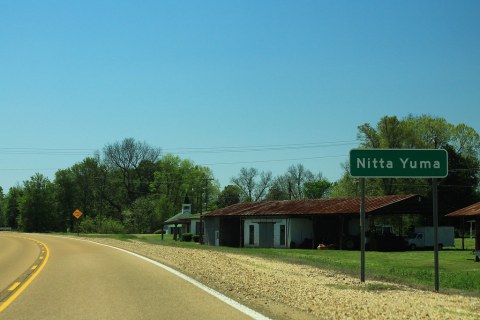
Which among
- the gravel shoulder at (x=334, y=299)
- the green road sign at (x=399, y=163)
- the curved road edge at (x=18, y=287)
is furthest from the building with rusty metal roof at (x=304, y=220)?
the curved road edge at (x=18, y=287)

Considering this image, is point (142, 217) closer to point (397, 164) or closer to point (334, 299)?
point (397, 164)

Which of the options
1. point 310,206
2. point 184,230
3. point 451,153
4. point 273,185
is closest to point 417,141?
point 451,153

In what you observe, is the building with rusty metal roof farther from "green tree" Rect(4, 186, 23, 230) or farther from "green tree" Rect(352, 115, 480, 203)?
"green tree" Rect(4, 186, 23, 230)

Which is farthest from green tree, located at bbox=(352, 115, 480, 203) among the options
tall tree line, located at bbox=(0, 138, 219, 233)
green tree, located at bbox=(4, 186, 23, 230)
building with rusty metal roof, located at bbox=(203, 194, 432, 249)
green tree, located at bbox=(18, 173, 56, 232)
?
green tree, located at bbox=(4, 186, 23, 230)

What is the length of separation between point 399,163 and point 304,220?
126 feet

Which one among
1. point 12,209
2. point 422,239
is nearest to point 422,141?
point 422,239

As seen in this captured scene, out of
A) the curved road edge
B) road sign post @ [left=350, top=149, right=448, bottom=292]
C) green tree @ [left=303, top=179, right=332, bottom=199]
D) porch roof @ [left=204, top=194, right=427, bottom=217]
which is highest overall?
green tree @ [left=303, top=179, right=332, bottom=199]

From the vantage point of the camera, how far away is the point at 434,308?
10352 mm

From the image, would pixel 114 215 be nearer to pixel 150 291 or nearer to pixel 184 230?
pixel 184 230

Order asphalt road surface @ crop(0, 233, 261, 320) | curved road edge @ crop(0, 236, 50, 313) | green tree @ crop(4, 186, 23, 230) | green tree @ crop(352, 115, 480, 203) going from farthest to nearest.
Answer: green tree @ crop(4, 186, 23, 230) → green tree @ crop(352, 115, 480, 203) → curved road edge @ crop(0, 236, 50, 313) → asphalt road surface @ crop(0, 233, 261, 320)

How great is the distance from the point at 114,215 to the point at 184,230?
35.9 m

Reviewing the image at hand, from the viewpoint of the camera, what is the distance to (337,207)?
5009 centimetres

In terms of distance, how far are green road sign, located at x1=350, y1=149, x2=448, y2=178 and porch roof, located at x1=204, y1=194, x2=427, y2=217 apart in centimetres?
3026

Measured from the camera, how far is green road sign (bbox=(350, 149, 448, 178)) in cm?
1531
